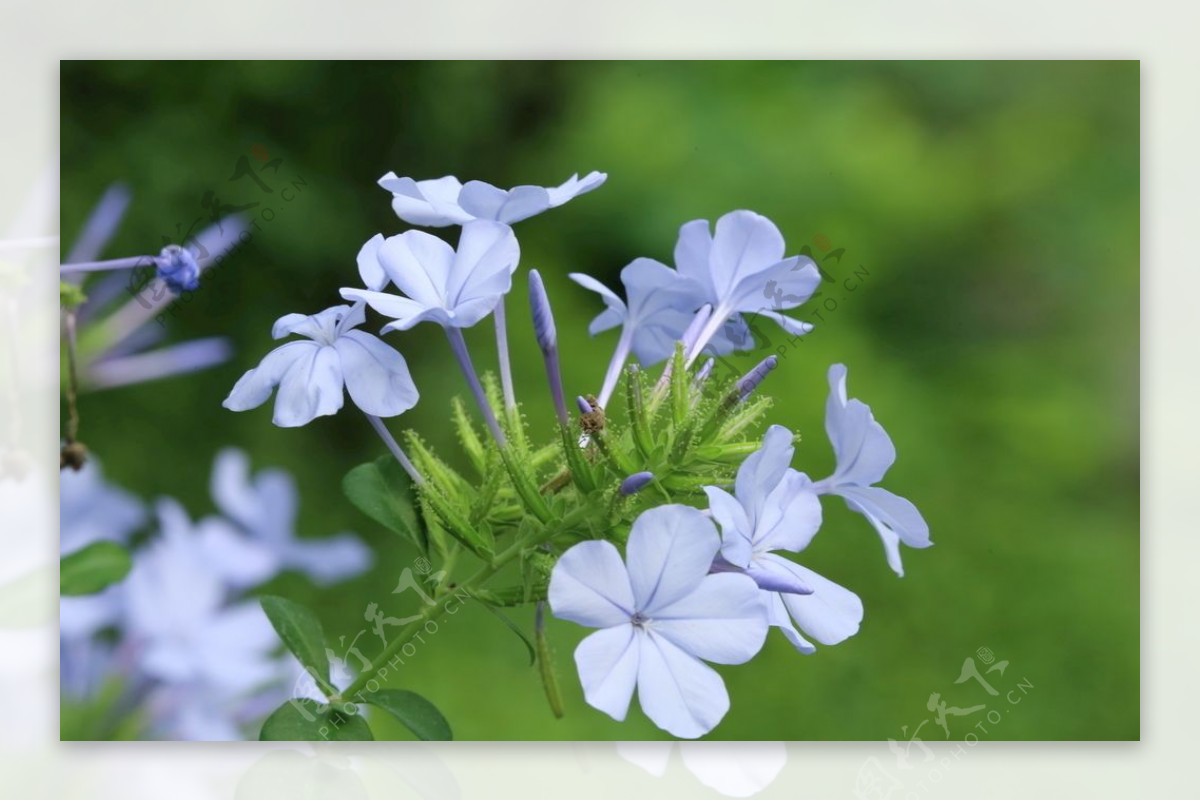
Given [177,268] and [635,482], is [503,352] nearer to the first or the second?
[635,482]

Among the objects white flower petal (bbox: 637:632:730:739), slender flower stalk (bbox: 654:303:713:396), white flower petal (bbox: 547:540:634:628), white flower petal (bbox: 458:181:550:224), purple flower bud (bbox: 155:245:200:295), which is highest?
white flower petal (bbox: 458:181:550:224)

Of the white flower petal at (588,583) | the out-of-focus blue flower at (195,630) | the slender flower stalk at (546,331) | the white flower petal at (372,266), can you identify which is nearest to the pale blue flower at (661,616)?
the white flower petal at (588,583)

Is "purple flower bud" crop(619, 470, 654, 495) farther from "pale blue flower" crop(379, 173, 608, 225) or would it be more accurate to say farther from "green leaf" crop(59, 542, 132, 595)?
"green leaf" crop(59, 542, 132, 595)

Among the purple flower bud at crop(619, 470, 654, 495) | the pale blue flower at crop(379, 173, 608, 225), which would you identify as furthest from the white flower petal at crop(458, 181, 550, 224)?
the purple flower bud at crop(619, 470, 654, 495)

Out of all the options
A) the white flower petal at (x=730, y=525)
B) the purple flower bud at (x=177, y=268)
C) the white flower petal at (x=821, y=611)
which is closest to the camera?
the white flower petal at (x=730, y=525)

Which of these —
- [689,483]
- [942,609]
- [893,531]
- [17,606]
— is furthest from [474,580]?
[942,609]

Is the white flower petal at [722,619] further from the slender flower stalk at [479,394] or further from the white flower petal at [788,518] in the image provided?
the slender flower stalk at [479,394]

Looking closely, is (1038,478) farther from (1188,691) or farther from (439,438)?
(439,438)
